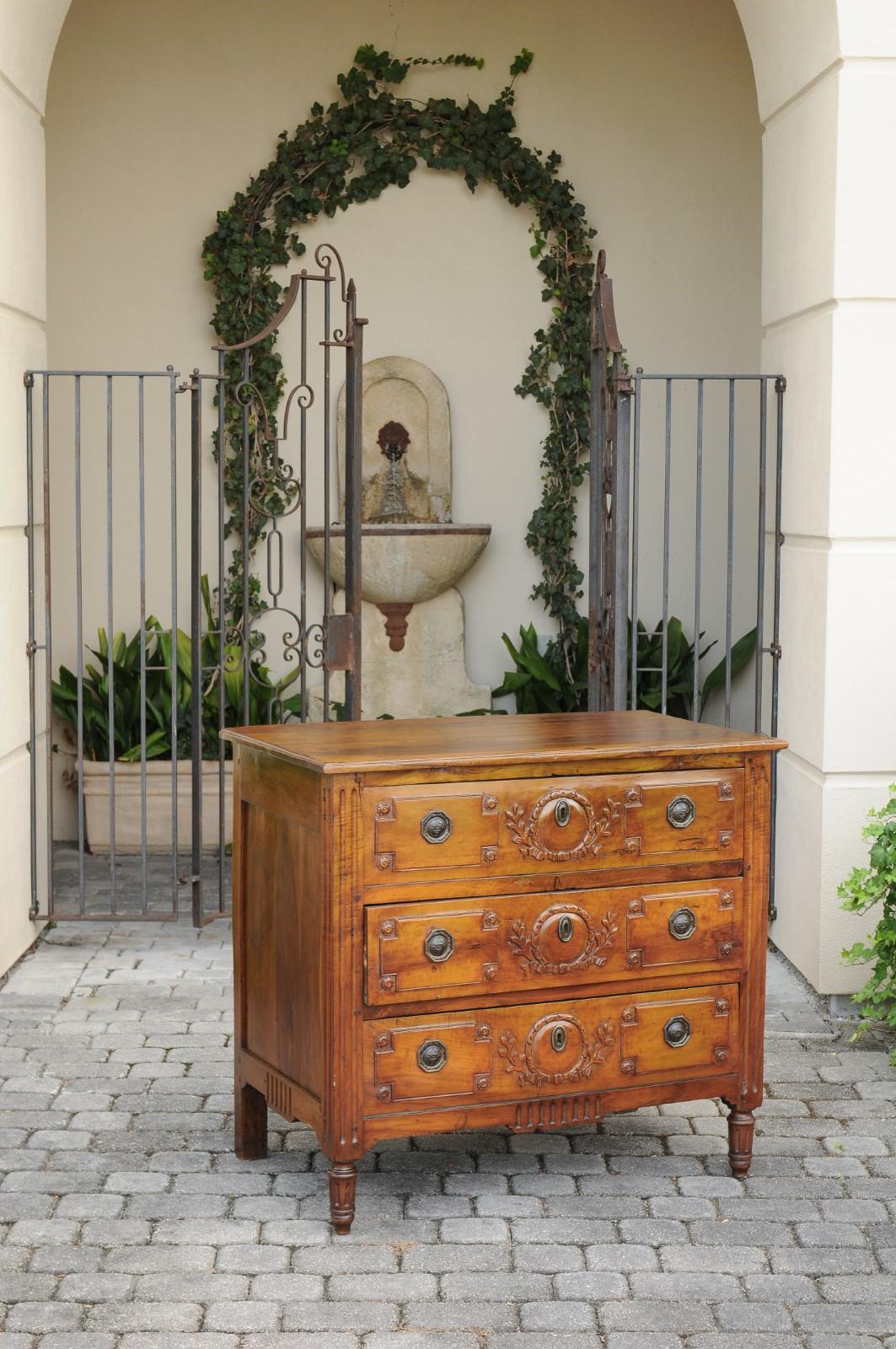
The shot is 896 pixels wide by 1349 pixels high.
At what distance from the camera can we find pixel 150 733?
7520 mm

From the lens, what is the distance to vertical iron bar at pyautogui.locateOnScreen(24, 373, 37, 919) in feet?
18.3

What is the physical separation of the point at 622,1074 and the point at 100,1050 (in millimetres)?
1746

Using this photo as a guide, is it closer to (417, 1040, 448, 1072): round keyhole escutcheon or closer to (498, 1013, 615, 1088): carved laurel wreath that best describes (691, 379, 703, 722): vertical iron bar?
(498, 1013, 615, 1088): carved laurel wreath

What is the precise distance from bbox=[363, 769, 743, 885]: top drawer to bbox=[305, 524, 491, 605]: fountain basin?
392 cm

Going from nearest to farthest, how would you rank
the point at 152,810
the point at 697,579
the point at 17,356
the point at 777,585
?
the point at 17,356, the point at 777,585, the point at 697,579, the point at 152,810

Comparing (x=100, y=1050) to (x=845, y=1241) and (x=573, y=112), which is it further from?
(x=573, y=112)

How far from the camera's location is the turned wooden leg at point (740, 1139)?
3.68 meters

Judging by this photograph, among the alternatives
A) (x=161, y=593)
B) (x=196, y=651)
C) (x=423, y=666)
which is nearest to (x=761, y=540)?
(x=196, y=651)

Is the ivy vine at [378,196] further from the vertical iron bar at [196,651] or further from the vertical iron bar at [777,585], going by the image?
Result: the vertical iron bar at [777,585]

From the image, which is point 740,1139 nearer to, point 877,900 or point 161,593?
point 877,900

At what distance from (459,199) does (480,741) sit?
4904mm

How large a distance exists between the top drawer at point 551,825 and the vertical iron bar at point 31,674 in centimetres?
275

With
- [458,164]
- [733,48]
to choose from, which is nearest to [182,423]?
[458,164]

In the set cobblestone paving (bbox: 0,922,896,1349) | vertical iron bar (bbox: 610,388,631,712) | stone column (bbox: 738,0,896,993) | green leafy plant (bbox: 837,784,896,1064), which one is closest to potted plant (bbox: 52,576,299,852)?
vertical iron bar (bbox: 610,388,631,712)
